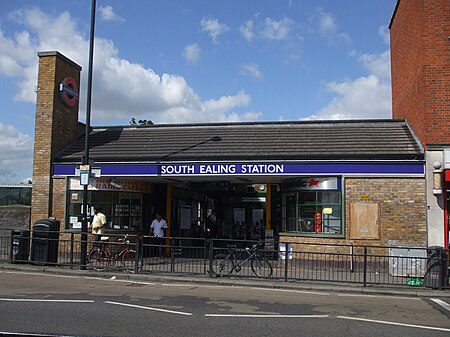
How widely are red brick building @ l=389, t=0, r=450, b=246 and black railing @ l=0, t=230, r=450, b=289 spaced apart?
2.23 m

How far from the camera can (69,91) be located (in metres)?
19.8

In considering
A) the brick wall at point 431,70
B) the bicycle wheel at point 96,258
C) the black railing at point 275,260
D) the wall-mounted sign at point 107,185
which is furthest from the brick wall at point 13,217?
the brick wall at point 431,70

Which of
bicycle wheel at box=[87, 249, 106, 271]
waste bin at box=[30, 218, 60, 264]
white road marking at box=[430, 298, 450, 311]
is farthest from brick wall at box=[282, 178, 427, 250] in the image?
waste bin at box=[30, 218, 60, 264]

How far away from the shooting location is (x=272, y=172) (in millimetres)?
16625

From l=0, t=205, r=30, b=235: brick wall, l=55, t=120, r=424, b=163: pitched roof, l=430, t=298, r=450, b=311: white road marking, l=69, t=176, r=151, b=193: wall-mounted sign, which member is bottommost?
l=430, t=298, r=450, b=311: white road marking

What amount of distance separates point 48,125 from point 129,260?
23.1 feet

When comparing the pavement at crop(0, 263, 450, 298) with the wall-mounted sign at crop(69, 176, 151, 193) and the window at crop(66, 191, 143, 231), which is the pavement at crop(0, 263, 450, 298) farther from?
the wall-mounted sign at crop(69, 176, 151, 193)

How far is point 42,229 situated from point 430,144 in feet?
41.5

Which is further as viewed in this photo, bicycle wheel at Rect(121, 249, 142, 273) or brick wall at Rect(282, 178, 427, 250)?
brick wall at Rect(282, 178, 427, 250)

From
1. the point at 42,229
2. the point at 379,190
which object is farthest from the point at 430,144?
the point at 42,229

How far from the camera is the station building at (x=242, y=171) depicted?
15883 mm

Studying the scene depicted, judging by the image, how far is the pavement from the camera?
12008 mm

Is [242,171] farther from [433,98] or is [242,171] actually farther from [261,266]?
[433,98]

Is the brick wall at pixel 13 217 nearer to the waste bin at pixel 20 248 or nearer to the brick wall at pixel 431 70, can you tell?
the waste bin at pixel 20 248
